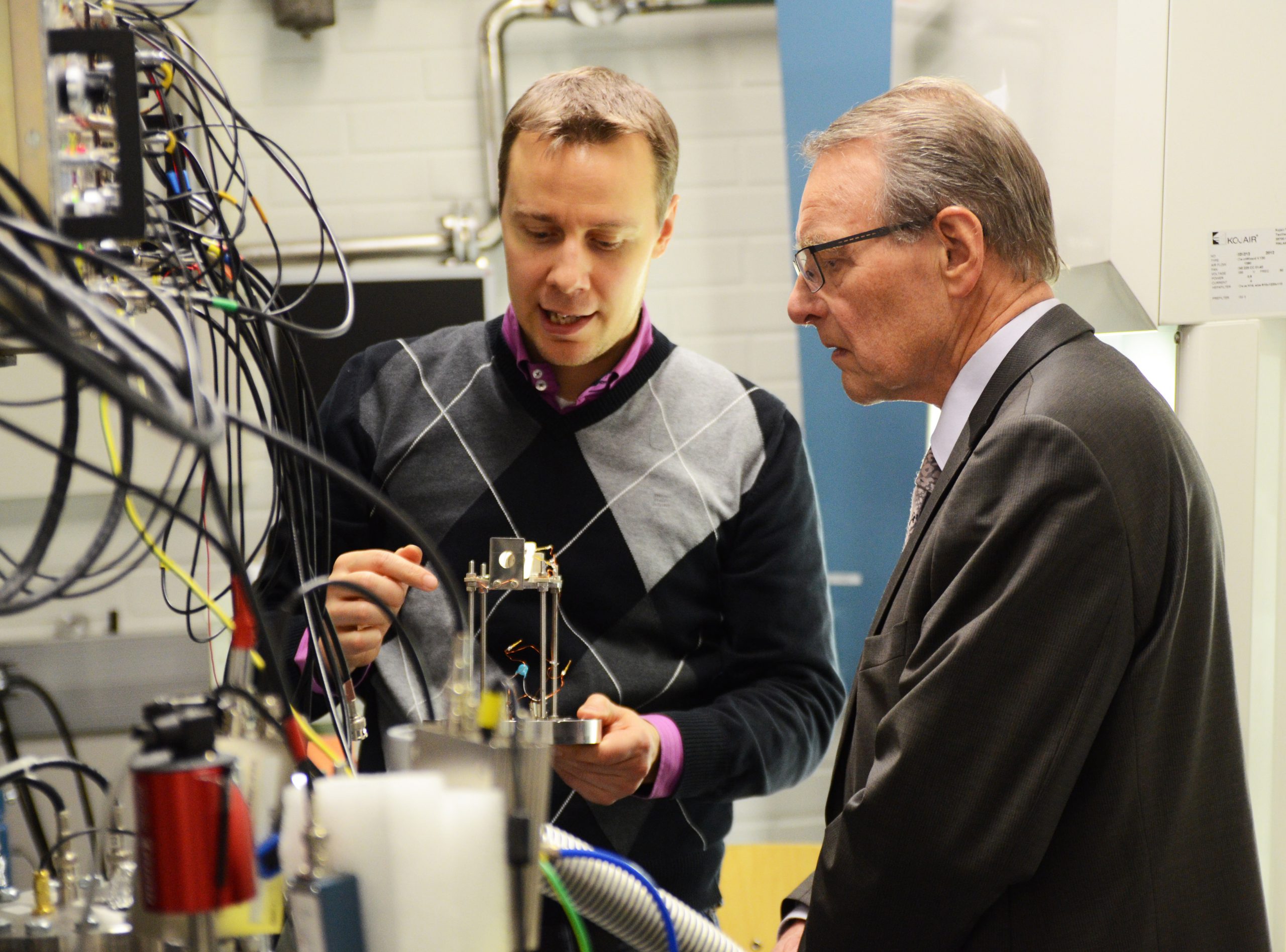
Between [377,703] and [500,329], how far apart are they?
1.80 feet

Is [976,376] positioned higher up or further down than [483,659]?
higher up

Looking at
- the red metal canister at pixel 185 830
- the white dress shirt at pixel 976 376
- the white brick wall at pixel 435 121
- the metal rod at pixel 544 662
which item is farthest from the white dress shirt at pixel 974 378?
the white brick wall at pixel 435 121

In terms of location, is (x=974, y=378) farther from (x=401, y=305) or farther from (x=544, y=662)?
(x=401, y=305)

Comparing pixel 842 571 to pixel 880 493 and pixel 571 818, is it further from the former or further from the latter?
pixel 571 818

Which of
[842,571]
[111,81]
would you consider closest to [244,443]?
[842,571]

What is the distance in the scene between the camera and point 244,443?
2.40 meters

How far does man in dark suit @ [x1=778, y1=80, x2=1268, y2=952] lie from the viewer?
87cm

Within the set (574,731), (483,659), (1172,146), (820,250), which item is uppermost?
(1172,146)

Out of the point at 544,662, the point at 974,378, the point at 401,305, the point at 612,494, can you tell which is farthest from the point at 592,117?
the point at 401,305

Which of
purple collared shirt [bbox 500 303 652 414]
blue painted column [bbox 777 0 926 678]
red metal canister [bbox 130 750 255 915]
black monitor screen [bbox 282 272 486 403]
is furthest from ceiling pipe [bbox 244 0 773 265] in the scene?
red metal canister [bbox 130 750 255 915]

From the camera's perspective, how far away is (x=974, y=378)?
1092 mm

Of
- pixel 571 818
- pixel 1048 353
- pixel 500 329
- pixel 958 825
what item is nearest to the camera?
pixel 958 825

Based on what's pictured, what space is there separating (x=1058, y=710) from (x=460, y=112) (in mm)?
2108

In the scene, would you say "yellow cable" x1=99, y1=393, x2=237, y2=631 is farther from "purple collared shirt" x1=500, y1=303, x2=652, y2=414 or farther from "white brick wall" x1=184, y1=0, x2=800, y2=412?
"white brick wall" x1=184, y1=0, x2=800, y2=412
